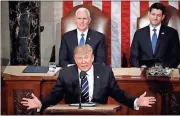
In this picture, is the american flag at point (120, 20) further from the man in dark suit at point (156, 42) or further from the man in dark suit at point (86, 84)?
the man in dark suit at point (86, 84)

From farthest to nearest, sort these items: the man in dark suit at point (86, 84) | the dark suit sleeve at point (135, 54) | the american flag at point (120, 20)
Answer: the american flag at point (120, 20), the dark suit sleeve at point (135, 54), the man in dark suit at point (86, 84)

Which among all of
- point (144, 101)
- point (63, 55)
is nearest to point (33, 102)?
point (144, 101)

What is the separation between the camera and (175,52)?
5.05 metres

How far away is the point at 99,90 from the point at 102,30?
188 cm

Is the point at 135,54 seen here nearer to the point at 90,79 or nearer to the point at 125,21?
the point at 125,21

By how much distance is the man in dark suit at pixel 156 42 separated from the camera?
4.99 meters

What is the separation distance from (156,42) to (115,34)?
0.91 metres

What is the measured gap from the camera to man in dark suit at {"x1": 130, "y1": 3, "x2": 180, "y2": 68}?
4.99m

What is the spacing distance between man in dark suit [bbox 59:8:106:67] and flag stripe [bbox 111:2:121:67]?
83 centimetres

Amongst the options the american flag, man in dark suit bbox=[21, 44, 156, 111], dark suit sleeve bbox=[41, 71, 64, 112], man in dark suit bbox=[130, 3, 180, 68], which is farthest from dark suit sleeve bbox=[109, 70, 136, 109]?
the american flag

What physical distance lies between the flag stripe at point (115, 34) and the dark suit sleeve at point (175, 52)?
3.10 feet

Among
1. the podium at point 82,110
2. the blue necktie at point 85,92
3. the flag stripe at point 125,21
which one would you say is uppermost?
the flag stripe at point 125,21

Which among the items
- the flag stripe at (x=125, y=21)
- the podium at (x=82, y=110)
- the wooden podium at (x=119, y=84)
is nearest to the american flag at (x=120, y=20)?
the flag stripe at (x=125, y=21)

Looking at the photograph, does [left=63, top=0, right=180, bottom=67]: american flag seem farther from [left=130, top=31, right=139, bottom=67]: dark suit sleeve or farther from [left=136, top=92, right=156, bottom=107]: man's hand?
[left=136, top=92, right=156, bottom=107]: man's hand
